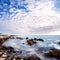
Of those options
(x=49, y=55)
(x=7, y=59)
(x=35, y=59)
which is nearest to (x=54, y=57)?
(x=49, y=55)

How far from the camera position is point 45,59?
15195 mm

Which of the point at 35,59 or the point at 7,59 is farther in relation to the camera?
the point at 35,59

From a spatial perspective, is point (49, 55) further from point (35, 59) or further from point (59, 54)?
point (35, 59)

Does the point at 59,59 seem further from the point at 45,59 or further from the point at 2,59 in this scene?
the point at 2,59

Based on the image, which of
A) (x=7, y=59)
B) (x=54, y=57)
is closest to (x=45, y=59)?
(x=54, y=57)

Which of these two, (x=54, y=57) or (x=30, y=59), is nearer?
(x=30, y=59)

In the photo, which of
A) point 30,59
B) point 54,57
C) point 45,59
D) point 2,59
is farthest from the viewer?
point 54,57

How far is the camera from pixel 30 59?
1362 centimetres

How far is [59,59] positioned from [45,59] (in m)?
1.49

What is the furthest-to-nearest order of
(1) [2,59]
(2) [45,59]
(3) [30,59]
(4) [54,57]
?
(4) [54,57] → (2) [45,59] → (3) [30,59] → (1) [2,59]

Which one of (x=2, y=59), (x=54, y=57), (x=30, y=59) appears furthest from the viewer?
(x=54, y=57)

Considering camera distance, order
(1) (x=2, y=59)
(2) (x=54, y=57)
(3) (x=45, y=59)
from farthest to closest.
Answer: (2) (x=54, y=57) < (3) (x=45, y=59) < (1) (x=2, y=59)

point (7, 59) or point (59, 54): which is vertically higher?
point (7, 59)

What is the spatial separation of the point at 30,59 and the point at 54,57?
3.67m
